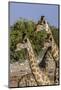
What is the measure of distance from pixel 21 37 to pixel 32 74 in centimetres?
43

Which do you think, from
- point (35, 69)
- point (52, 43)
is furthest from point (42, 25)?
point (35, 69)

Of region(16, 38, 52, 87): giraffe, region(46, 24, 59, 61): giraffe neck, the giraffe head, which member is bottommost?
region(16, 38, 52, 87): giraffe

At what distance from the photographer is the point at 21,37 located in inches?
119

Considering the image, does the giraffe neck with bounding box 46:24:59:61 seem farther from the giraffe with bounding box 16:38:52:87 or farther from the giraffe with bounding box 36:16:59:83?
the giraffe with bounding box 16:38:52:87

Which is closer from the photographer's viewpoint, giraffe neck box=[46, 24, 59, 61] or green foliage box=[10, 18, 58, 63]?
green foliage box=[10, 18, 58, 63]

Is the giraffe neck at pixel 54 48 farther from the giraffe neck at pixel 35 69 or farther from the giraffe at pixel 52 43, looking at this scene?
the giraffe neck at pixel 35 69

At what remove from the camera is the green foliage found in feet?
9.86

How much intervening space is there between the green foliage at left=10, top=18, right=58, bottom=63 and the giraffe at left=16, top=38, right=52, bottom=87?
0.05m

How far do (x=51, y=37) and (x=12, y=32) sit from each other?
0.46m

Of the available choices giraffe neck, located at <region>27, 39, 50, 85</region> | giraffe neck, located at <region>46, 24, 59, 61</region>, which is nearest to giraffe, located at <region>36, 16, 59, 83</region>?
giraffe neck, located at <region>46, 24, 59, 61</region>

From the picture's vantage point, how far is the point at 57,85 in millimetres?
3137

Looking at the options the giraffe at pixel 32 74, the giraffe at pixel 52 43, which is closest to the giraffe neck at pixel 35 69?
the giraffe at pixel 32 74

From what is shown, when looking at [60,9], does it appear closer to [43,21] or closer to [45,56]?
[43,21]

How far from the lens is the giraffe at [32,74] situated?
3027 millimetres
